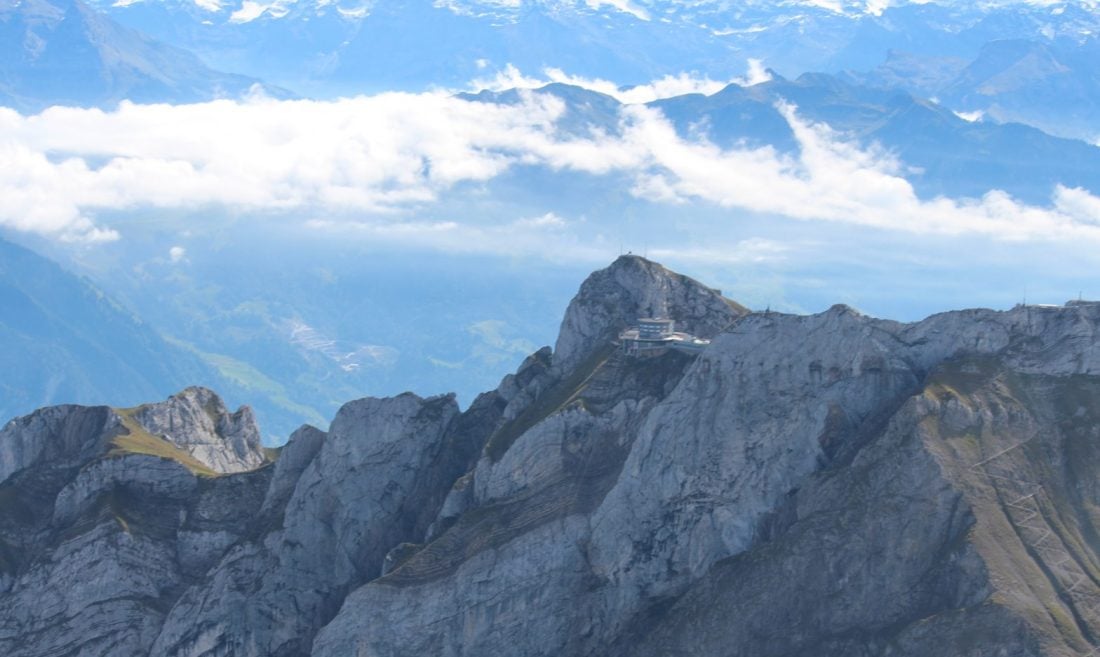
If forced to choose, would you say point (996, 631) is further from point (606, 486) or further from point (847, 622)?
point (606, 486)

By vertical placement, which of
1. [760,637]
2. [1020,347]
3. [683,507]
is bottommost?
[760,637]

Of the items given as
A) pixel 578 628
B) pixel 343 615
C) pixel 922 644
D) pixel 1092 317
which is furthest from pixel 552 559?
pixel 1092 317

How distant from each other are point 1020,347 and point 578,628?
5407cm

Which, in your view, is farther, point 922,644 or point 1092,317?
point 1092,317

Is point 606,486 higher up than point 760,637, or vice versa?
point 606,486

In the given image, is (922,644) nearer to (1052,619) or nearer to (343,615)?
(1052,619)

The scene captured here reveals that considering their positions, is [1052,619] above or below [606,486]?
below

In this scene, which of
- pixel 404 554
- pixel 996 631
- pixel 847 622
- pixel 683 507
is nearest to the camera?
pixel 996 631

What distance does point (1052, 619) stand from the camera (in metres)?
158

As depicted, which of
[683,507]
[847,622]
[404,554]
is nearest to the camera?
[847,622]

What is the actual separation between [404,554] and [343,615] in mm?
9624

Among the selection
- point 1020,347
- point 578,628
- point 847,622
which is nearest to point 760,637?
point 847,622

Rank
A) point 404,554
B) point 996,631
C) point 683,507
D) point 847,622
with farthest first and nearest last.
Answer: point 404,554
point 683,507
point 847,622
point 996,631

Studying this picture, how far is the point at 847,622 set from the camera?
169m
